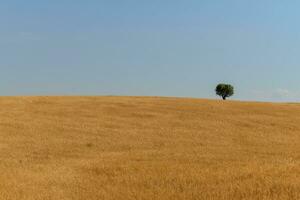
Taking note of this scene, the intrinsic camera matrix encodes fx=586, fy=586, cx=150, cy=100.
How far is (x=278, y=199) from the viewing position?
13.1 meters

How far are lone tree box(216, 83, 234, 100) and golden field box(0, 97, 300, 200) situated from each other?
43.8 m

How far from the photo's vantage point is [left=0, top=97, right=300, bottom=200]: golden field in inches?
596

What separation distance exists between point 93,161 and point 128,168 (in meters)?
3.02

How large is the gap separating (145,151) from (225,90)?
2736 inches

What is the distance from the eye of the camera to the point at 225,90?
9312 cm

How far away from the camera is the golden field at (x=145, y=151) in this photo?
1514 centimetres

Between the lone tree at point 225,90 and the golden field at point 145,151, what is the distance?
43.8m

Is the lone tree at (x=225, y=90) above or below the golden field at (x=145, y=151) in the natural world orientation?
above

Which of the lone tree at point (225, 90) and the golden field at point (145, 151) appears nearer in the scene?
the golden field at point (145, 151)

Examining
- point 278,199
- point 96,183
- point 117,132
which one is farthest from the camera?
point 117,132

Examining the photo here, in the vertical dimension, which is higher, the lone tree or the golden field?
the lone tree

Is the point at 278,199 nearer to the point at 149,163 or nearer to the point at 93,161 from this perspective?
the point at 149,163

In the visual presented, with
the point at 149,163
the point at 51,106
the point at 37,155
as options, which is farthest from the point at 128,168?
the point at 51,106

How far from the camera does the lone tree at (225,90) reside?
93.1 m
